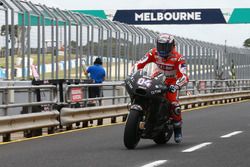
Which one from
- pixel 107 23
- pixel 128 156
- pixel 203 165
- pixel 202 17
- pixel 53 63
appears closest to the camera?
pixel 203 165

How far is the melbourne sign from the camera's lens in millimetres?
56219

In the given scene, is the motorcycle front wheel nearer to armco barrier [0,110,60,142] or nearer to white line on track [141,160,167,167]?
white line on track [141,160,167,167]

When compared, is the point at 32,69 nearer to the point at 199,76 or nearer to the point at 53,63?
the point at 53,63

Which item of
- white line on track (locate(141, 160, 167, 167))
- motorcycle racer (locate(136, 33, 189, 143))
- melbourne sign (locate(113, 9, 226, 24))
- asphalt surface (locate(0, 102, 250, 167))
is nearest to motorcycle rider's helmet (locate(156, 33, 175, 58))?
motorcycle racer (locate(136, 33, 189, 143))

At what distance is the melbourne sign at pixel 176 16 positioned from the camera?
5622 cm

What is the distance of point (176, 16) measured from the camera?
5659 cm

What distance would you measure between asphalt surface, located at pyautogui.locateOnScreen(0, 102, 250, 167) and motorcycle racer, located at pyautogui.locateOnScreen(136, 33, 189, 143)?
732 millimetres

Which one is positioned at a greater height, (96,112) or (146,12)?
(146,12)

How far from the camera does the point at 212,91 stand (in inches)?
1411

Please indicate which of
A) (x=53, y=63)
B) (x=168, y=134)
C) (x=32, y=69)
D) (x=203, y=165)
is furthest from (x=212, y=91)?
(x=203, y=165)

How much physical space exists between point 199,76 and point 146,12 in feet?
44.4

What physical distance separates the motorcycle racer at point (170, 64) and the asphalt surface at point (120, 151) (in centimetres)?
73

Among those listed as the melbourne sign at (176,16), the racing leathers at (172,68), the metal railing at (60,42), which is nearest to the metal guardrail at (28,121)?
the racing leathers at (172,68)

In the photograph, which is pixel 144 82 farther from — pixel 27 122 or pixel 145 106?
pixel 27 122
